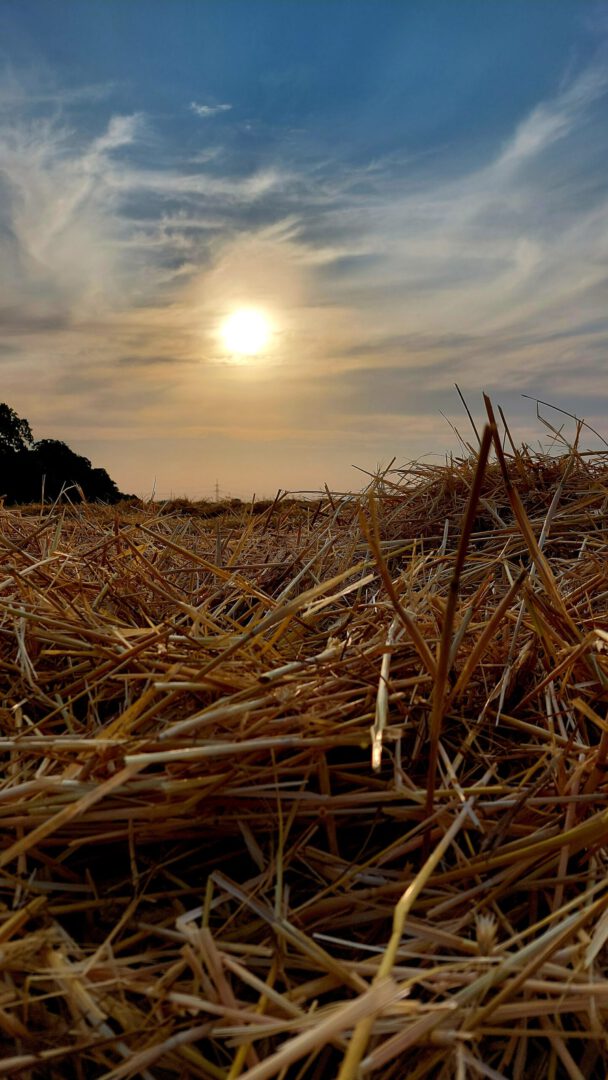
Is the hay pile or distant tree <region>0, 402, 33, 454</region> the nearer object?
the hay pile

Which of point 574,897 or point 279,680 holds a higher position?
point 279,680

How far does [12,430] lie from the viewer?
469 inches

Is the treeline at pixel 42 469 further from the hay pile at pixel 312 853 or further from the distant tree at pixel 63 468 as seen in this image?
the hay pile at pixel 312 853

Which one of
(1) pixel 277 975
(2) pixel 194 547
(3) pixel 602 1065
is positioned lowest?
(3) pixel 602 1065

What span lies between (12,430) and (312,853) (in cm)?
1206

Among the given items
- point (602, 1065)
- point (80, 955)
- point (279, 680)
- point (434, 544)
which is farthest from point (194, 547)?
point (602, 1065)

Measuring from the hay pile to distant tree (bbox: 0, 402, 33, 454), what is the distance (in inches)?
440

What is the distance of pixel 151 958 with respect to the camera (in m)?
0.87

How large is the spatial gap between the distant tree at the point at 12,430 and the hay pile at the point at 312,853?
11163 mm

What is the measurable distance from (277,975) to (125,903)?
0.75 feet

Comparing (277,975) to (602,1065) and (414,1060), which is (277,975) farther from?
(602,1065)

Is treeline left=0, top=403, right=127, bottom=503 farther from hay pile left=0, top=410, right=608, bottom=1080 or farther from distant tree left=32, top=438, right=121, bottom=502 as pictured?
hay pile left=0, top=410, right=608, bottom=1080

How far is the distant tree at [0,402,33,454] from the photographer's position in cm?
1170

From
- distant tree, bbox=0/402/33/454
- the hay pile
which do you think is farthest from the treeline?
the hay pile
